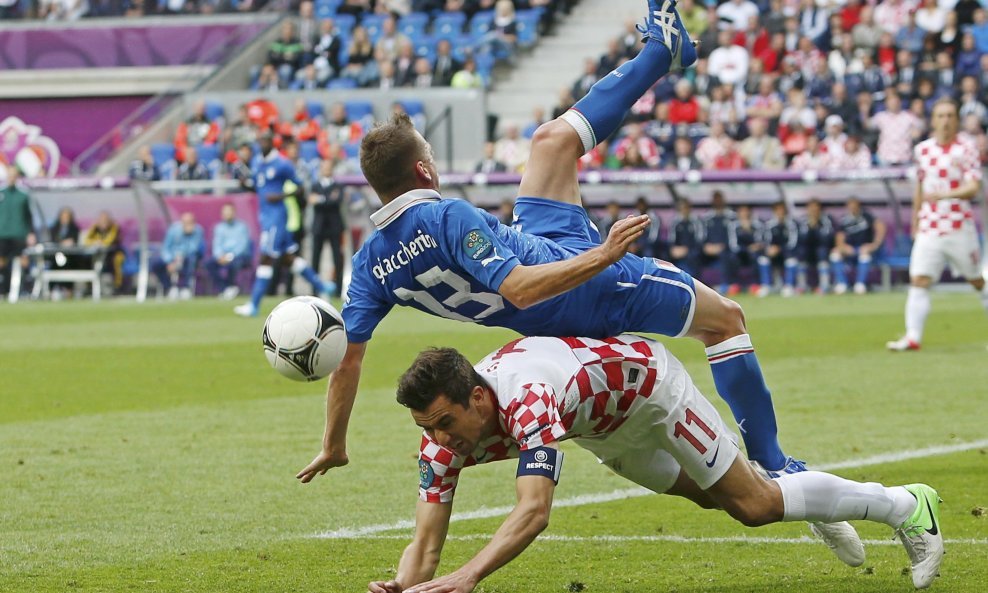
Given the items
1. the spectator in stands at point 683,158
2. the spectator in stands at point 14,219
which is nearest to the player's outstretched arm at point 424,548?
the spectator in stands at point 683,158

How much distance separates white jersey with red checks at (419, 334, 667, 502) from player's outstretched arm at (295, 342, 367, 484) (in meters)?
0.67

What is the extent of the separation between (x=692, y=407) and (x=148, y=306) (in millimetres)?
18873

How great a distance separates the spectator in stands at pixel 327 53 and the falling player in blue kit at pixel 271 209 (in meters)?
9.39

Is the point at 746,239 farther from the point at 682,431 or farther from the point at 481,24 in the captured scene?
the point at 682,431

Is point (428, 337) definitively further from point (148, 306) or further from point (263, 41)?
point (263, 41)

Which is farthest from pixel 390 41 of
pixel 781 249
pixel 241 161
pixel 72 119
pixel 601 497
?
pixel 601 497

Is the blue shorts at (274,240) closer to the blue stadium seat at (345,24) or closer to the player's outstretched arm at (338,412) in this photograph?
the blue stadium seat at (345,24)

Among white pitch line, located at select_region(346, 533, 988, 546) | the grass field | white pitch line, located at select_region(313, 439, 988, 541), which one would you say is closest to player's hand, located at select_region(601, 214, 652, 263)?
the grass field

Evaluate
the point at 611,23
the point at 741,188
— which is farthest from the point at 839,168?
the point at 611,23

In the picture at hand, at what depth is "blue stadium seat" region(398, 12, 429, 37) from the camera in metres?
30.6

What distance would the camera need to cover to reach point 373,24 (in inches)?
1229

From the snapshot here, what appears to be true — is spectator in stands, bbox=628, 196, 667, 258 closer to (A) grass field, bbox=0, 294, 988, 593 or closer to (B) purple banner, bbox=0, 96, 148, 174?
(A) grass field, bbox=0, 294, 988, 593

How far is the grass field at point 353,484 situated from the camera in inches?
222

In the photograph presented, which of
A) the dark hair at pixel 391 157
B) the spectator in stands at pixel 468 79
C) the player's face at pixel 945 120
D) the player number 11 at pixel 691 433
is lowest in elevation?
the spectator in stands at pixel 468 79
